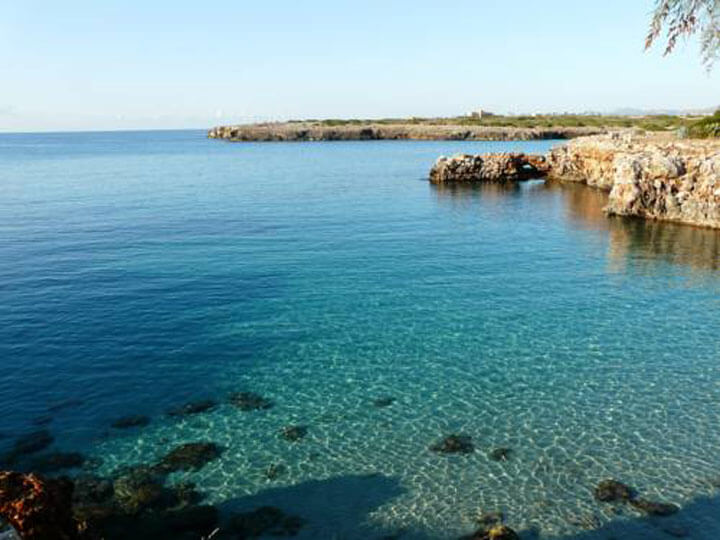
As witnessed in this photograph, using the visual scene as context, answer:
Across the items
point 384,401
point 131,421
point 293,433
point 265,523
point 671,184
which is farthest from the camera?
point 671,184

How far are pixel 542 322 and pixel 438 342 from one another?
5.77m

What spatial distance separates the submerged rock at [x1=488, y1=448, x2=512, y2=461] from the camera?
1725 centimetres

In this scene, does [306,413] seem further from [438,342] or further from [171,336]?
[171,336]

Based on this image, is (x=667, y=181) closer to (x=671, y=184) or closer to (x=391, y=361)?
(x=671, y=184)

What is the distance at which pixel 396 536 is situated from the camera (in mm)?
14195

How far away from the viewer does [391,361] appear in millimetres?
23938

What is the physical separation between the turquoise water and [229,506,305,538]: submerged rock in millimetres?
354

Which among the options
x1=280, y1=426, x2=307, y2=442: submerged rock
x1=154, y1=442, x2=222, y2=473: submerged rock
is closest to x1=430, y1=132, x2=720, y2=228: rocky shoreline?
x1=280, y1=426, x2=307, y2=442: submerged rock

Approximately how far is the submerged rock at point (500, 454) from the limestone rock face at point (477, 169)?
67.2 metres

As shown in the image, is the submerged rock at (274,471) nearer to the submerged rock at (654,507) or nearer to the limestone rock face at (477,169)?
the submerged rock at (654,507)

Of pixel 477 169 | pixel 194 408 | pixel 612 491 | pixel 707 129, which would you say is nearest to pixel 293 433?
pixel 194 408

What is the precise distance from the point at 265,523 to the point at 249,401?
22.0 feet

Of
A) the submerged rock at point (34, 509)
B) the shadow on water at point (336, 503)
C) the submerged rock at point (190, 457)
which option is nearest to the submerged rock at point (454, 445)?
the shadow on water at point (336, 503)

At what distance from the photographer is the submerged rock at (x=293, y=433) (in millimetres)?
18625
